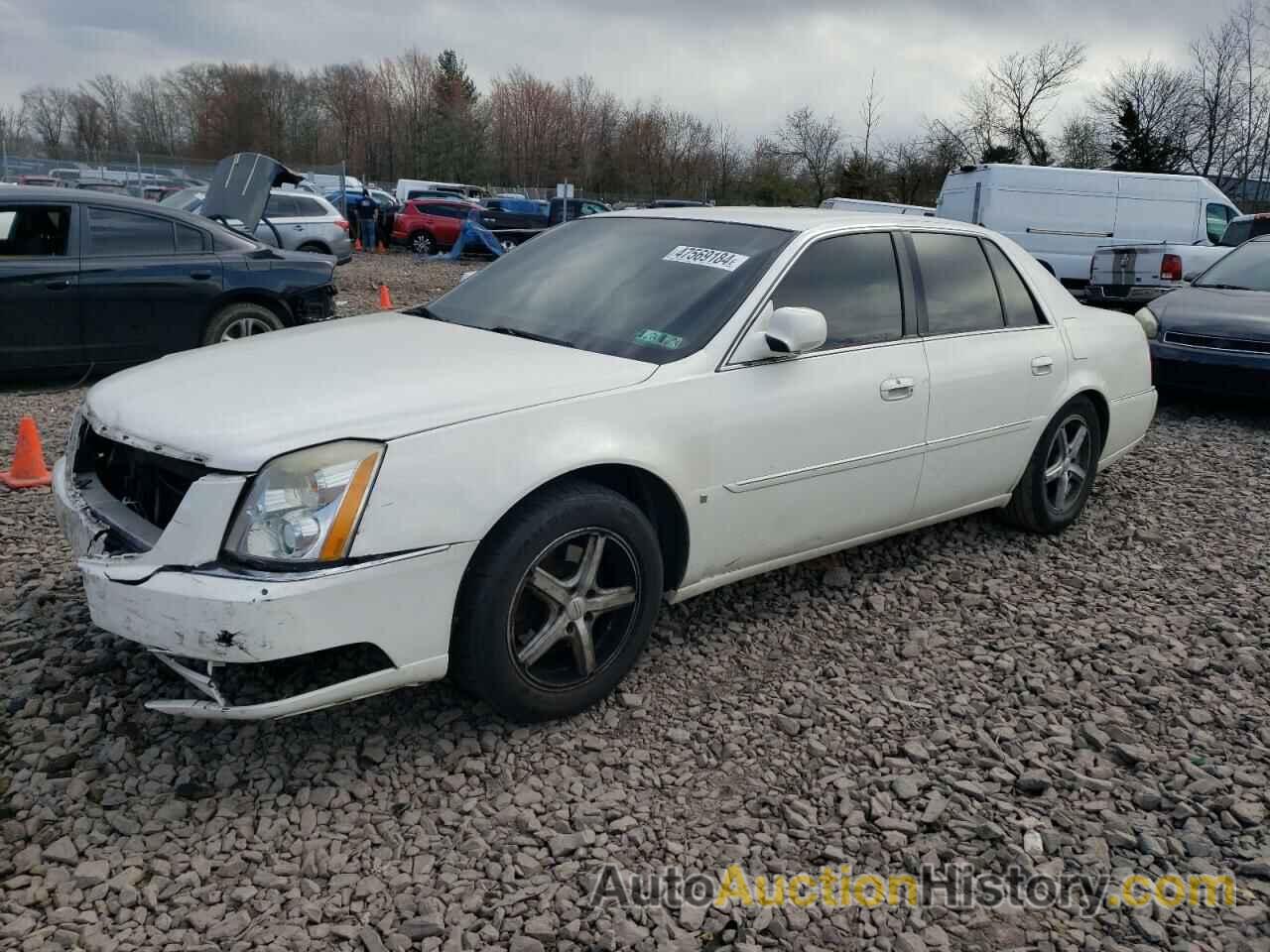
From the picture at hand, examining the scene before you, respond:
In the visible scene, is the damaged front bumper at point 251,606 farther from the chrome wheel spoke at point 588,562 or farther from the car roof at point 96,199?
the car roof at point 96,199

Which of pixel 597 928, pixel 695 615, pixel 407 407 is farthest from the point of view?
pixel 695 615

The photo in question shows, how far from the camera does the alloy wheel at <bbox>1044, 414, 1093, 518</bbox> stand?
4824 millimetres

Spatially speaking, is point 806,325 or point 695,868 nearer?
point 695,868

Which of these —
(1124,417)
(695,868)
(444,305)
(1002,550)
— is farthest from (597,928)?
(1124,417)

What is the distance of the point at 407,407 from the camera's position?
2770mm

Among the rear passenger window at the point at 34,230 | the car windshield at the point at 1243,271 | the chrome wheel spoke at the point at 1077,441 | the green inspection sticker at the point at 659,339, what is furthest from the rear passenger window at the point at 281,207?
the green inspection sticker at the point at 659,339

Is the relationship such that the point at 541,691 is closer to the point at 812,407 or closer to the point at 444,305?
the point at 812,407

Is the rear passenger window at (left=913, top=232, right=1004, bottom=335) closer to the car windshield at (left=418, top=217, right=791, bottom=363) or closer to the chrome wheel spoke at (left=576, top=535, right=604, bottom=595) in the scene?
the car windshield at (left=418, top=217, right=791, bottom=363)

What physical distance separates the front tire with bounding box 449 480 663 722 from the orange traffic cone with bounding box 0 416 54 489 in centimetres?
337

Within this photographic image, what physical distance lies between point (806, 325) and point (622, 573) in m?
1.02

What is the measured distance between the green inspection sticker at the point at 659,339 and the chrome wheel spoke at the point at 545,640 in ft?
3.15

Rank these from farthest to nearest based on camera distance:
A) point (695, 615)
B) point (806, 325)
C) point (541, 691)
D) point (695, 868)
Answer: point (695, 615) → point (806, 325) → point (541, 691) → point (695, 868)

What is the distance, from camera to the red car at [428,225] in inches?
987

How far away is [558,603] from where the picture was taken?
300 centimetres
